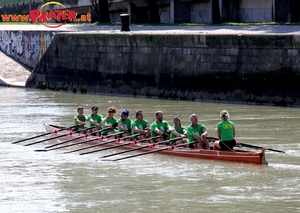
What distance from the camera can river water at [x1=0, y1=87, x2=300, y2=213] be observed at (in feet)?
58.6

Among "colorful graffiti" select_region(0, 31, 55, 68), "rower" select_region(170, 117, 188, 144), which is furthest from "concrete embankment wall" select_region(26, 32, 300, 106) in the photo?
"rower" select_region(170, 117, 188, 144)

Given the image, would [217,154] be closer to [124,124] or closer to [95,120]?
[124,124]

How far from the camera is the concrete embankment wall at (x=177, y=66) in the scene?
108ft

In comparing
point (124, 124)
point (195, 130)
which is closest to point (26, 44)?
point (124, 124)

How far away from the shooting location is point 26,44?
166 ft

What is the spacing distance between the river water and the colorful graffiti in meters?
19.0

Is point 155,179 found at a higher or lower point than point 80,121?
lower

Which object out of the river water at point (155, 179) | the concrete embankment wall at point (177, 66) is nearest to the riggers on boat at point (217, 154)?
the river water at point (155, 179)

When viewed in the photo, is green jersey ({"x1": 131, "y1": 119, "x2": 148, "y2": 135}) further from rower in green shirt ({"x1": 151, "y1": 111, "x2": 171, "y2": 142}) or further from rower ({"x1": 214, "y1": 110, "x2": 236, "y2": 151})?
rower ({"x1": 214, "y1": 110, "x2": 236, "y2": 151})

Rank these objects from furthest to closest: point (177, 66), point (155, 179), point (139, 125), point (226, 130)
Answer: point (177, 66), point (139, 125), point (226, 130), point (155, 179)

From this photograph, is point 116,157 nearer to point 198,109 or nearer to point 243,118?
point 243,118

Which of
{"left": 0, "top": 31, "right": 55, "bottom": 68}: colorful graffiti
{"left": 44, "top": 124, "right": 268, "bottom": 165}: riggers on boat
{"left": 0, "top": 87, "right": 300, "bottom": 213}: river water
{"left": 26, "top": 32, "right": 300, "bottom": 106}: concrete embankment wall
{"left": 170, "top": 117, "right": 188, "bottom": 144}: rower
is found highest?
{"left": 0, "top": 31, "right": 55, "bottom": 68}: colorful graffiti

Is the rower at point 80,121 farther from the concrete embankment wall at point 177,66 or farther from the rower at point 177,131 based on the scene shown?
the concrete embankment wall at point 177,66

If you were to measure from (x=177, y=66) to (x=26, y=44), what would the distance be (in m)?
15.9
